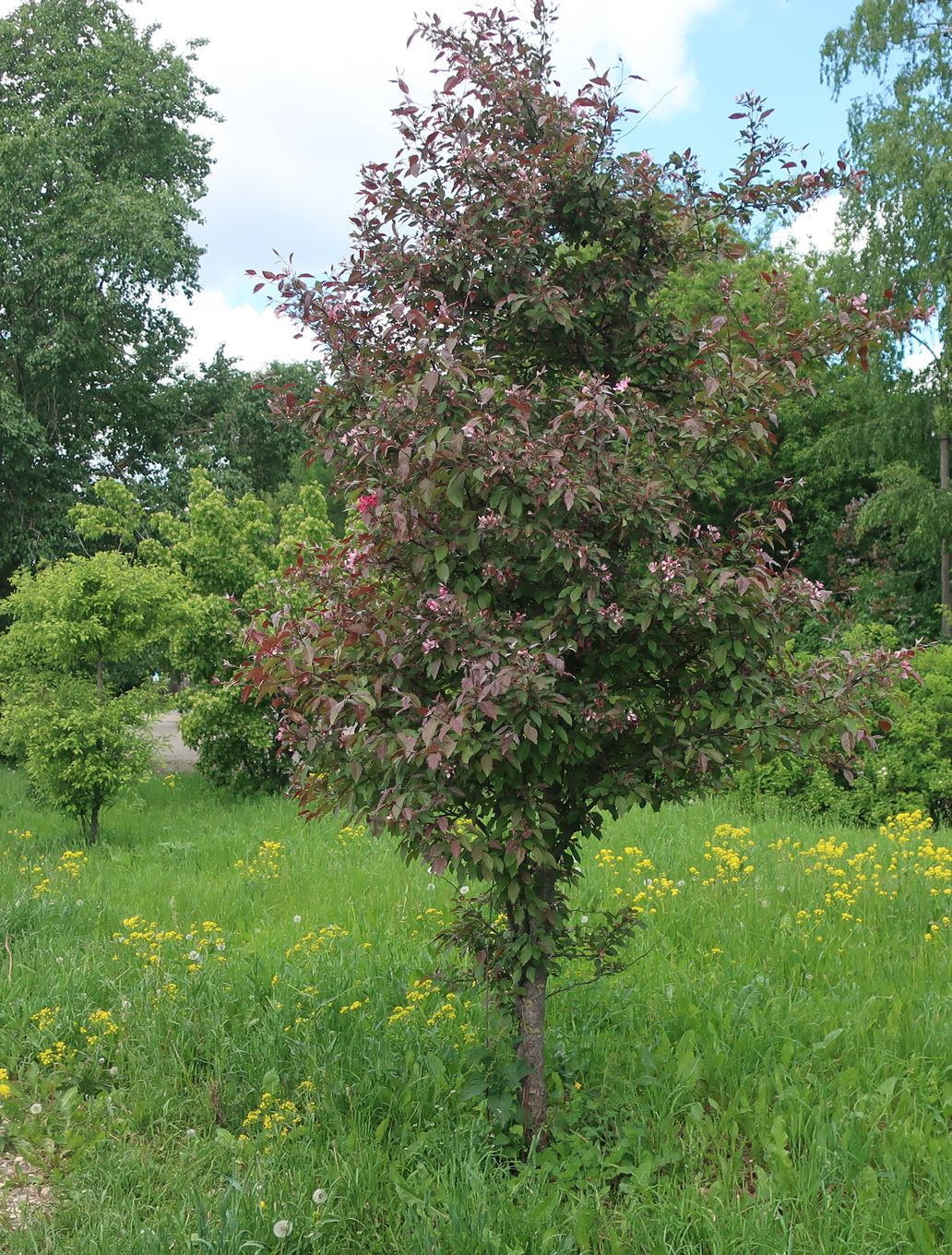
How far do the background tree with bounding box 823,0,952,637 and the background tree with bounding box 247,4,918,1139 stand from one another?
1389 cm

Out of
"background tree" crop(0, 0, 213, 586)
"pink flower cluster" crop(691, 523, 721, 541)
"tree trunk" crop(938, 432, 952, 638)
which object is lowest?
"pink flower cluster" crop(691, 523, 721, 541)

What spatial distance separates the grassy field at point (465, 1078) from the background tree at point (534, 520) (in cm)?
48

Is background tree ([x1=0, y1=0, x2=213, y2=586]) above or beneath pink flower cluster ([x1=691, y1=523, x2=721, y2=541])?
above

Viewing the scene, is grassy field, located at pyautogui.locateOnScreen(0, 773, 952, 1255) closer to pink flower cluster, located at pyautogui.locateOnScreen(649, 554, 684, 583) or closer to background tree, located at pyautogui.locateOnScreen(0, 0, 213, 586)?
pink flower cluster, located at pyautogui.locateOnScreen(649, 554, 684, 583)

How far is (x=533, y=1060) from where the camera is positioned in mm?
3746

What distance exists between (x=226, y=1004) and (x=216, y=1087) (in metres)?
0.75

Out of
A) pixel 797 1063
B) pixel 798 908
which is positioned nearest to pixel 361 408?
pixel 797 1063

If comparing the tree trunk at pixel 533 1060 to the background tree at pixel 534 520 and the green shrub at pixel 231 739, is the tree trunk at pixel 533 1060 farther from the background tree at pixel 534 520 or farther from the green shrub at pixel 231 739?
the green shrub at pixel 231 739

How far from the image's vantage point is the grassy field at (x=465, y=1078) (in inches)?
126

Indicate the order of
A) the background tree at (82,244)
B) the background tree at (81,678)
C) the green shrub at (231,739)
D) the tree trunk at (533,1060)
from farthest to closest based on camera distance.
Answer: the background tree at (82,244) → the green shrub at (231,739) → the background tree at (81,678) → the tree trunk at (533,1060)

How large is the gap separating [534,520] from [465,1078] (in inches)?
88.1

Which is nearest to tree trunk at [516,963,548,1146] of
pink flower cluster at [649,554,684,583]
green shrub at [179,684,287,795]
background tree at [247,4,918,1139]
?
background tree at [247,4,918,1139]

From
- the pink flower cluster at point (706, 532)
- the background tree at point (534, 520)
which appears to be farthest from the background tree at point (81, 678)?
the pink flower cluster at point (706, 532)

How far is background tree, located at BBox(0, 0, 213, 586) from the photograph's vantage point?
18.3 metres
